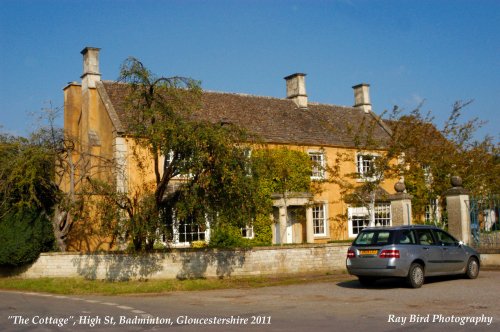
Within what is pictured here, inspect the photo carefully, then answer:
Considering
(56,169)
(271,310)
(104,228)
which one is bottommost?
(271,310)

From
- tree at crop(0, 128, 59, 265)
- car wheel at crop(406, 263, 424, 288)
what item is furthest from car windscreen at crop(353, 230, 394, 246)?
tree at crop(0, 128, 59, 265)

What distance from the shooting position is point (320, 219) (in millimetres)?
33969

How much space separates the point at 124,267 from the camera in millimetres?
21500

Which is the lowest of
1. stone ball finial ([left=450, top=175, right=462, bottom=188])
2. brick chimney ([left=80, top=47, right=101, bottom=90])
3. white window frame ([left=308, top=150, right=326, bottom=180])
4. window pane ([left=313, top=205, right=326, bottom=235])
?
window pane ([left=313, top=205, right=326, bottom=235])

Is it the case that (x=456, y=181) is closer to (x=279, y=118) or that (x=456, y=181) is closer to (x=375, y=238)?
(x=375, y=238)

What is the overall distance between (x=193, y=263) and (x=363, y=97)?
76.9 ft

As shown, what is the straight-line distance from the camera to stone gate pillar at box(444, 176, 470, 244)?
73.2 ft

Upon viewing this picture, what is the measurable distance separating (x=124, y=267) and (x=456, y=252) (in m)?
11.2

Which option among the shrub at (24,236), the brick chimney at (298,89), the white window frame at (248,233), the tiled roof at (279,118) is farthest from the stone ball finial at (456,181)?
the brick chimney at (298,89)

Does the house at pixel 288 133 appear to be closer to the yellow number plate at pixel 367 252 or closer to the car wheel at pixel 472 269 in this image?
the car wheel at pixel 472 269

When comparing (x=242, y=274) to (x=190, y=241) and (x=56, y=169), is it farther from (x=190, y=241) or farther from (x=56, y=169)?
(x=56, y=169)

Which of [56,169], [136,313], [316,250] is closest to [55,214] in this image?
[56,169]

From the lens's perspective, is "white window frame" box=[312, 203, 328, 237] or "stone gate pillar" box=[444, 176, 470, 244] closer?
"stone gate pillar" box=[444, 176, 470, 244]

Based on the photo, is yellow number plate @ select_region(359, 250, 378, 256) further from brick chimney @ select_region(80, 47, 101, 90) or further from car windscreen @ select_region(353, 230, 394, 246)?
brick chimney @ select_region(80, 47, 101, 90)
